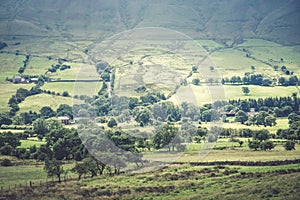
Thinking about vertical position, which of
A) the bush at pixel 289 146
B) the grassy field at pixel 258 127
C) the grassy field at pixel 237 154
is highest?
the grassy field at pixel 258 127

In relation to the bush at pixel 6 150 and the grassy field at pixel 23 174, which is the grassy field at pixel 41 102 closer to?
the bush at pixel 6 150

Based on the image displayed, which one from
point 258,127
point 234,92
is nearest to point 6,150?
point 258,127

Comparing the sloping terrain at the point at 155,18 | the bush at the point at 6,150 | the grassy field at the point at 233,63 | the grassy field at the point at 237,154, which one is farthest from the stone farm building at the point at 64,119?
the sloping terrain at the point at 155,18

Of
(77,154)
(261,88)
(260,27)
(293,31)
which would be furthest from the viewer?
(260,27)

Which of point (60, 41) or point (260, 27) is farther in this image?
point (260, 27)

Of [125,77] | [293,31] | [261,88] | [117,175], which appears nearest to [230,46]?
[293,31]

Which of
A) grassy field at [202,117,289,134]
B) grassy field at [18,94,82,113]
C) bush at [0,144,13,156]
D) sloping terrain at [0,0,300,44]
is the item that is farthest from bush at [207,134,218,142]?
sloping terrain at [0,0,300,44]

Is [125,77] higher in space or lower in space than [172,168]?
higher

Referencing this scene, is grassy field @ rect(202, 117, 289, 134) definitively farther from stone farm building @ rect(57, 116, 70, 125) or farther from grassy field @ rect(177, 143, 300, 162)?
stone farm building @ rect(57, 116, 70, 125)

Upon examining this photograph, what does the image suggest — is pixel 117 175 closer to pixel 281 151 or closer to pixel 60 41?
pixel 281 151
